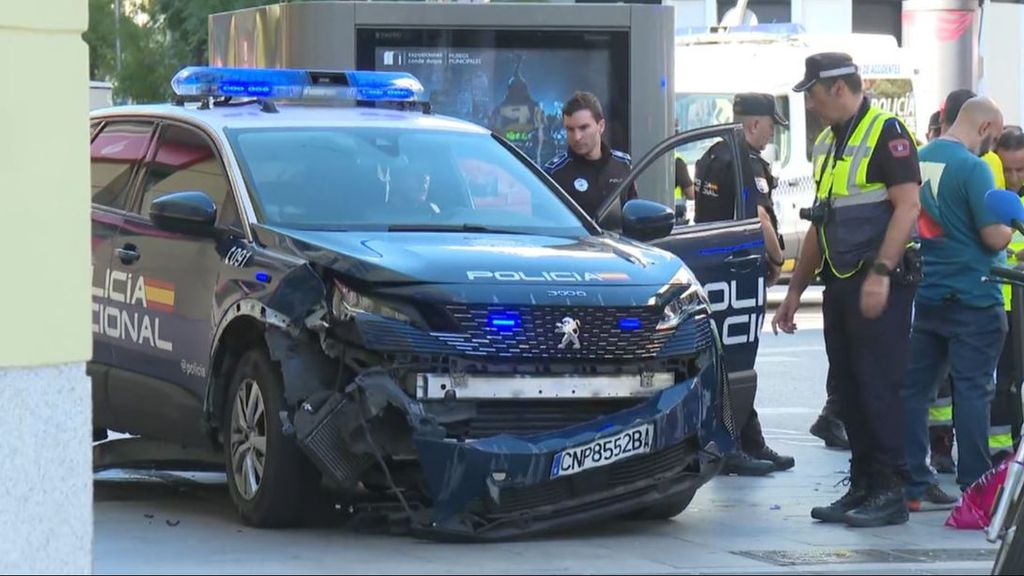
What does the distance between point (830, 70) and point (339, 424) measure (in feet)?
8.23

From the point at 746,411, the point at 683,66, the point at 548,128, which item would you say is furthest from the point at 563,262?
the point at 683,66

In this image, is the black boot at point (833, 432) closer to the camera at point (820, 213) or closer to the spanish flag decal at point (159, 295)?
the camera at point (820, 213)

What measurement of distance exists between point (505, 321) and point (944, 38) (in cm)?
1388

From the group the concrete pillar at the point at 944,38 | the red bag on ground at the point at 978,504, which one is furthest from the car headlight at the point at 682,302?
the concrete pillar at the point at 944,38

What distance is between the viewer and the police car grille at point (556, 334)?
7191mm

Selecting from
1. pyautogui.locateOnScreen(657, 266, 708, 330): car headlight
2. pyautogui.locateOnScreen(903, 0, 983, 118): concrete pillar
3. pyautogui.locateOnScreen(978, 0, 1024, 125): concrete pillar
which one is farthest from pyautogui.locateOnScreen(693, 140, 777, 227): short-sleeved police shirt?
pyautogui.locateOnScreen(978, 0, 1024, 125): concrete pillar

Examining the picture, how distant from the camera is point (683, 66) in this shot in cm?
2255

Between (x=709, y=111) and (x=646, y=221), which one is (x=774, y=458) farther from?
(x=709, y=111)

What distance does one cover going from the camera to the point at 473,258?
753 centimetres

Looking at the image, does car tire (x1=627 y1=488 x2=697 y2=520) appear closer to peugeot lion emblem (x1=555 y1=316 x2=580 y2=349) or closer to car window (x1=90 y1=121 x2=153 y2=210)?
peugeot lion emblem (x1=555 y1=316 x2=580 y2=349)

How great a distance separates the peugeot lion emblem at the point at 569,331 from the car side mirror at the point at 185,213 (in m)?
1.66

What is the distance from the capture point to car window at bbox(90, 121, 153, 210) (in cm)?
919

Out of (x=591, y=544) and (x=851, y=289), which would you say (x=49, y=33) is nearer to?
(x=591, y=544)

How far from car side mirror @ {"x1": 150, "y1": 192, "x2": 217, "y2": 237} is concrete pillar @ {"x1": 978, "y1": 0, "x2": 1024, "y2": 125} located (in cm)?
3044
